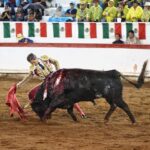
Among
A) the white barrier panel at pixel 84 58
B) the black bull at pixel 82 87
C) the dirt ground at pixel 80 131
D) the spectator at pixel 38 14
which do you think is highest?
the spectator at pixel 38 14

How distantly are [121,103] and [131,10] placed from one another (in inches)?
310

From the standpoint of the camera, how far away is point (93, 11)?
2084 cm

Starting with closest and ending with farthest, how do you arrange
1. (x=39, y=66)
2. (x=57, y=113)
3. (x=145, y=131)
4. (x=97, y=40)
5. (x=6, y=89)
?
(x=145, y=131) < (x=39, y=66) < (x=57, y=113) < (x=6, y=89) < (x=97, y=40)

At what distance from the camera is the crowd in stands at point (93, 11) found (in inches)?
798

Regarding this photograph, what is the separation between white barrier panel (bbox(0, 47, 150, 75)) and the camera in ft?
61.4

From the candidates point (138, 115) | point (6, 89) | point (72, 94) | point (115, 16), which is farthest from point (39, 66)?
point (115, 16)

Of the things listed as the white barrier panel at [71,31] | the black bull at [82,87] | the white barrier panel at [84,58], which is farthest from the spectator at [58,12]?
the black bull at [82,87]

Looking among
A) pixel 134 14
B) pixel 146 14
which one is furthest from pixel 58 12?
pixel 146 14

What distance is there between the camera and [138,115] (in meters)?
14.2

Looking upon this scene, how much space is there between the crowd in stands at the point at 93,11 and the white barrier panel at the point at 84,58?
159 cm

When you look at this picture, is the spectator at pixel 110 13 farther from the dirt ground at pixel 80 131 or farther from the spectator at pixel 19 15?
the dirt ground at pixel 80 131

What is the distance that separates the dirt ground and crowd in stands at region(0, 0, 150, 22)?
5.15 metres

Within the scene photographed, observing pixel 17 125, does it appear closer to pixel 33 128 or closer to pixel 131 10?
pixel 33 128

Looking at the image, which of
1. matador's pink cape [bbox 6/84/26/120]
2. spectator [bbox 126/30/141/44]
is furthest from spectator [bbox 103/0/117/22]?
matador's pink cape [bbox 6/84/26/120]
